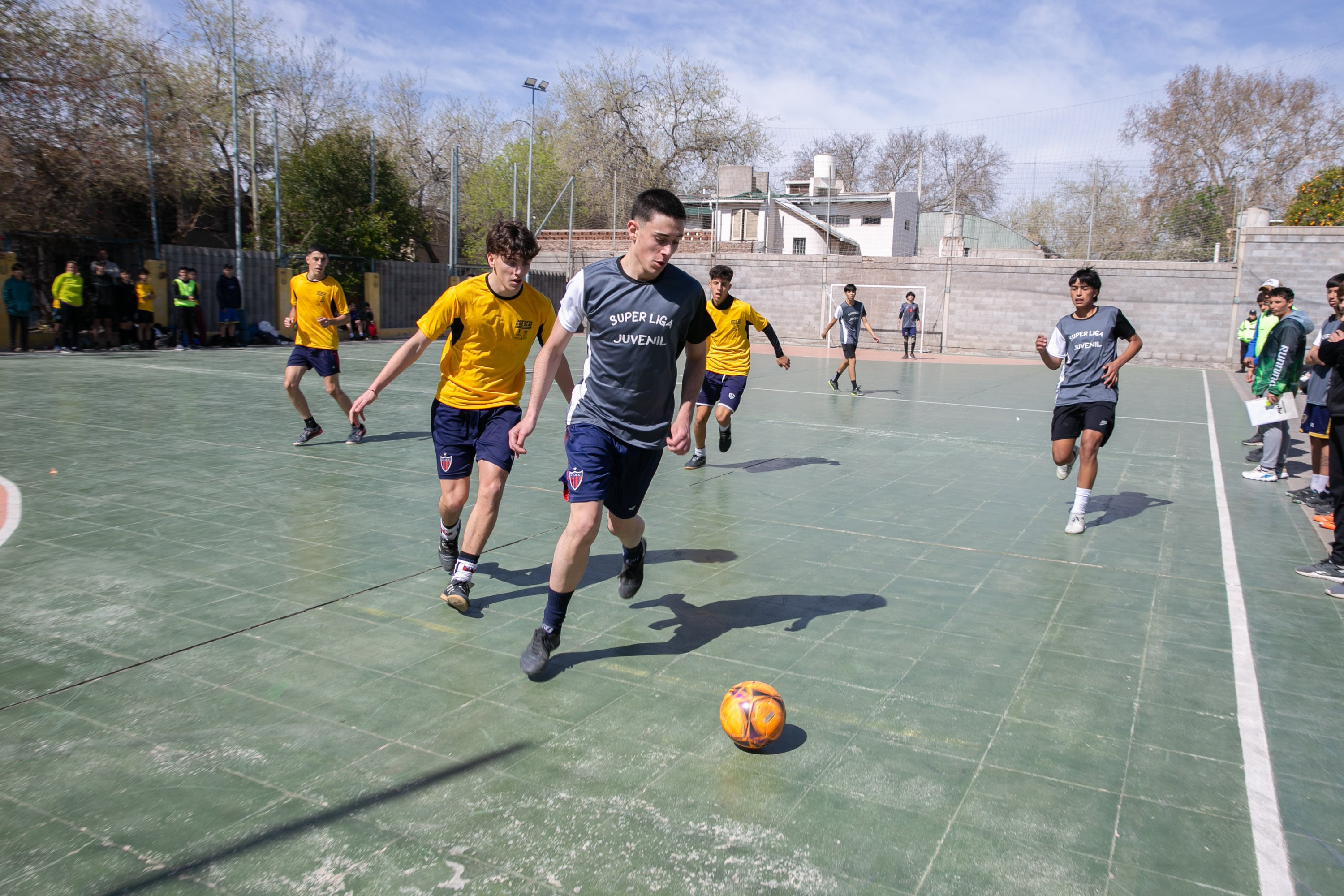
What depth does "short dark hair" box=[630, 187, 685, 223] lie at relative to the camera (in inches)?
158

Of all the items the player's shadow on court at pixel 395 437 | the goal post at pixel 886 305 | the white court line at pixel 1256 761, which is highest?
the goal post at pixel 886 305

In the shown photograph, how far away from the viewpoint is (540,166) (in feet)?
180

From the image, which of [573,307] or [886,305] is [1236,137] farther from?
[573,307]

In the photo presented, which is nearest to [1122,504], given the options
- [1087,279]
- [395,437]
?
[1087,279]

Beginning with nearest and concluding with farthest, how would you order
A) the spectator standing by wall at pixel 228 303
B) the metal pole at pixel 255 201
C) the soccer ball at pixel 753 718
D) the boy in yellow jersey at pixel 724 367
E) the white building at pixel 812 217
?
the soccer ball at pixel 753 718 < the boy in yellow jersey at pixel 724 367 < the spectator standing by wall at pixel 228 303 < the metal pole at pixel 255 201 < the white building at pixel 812 217

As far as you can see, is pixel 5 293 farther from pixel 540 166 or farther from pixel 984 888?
pixel 540 166

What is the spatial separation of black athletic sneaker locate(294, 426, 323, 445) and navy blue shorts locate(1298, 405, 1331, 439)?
9.92 m

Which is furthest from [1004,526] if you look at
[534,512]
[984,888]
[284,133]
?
[284,133]

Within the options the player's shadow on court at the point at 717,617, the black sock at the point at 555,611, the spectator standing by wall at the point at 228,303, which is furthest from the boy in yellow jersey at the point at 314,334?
the spectator standing by wall at the point at 228,303

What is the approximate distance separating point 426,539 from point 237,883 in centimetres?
384

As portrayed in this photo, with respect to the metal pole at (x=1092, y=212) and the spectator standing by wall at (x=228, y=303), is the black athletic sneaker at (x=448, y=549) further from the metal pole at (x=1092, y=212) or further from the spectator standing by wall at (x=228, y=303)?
the metal pole at (x=1092, y=212)

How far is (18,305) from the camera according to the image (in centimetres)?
1888

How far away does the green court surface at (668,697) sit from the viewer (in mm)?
2830

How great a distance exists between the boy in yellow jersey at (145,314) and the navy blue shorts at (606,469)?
20572 millimetres
